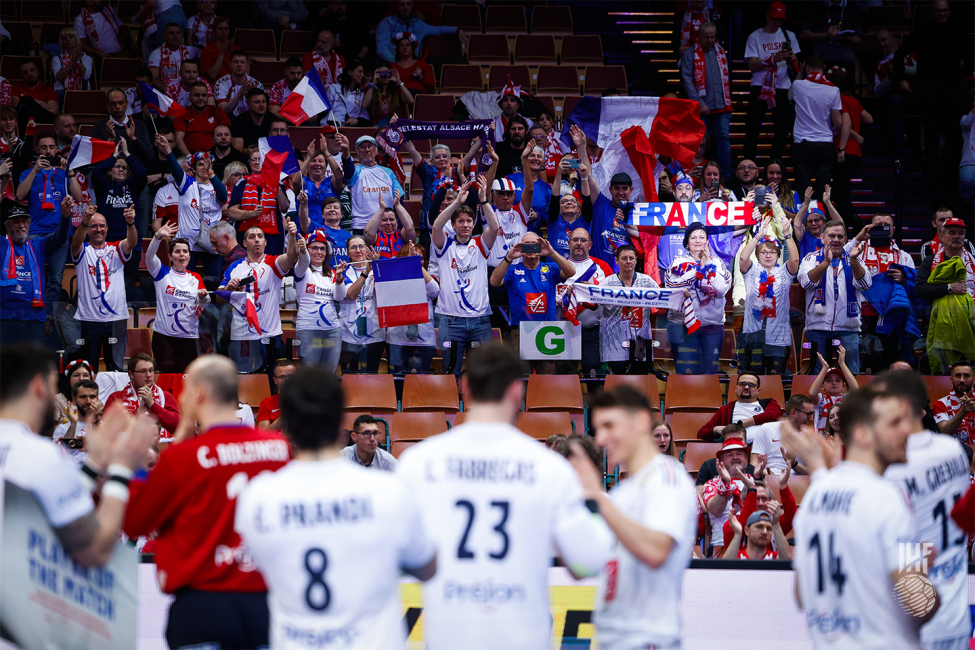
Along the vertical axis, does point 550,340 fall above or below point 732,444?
above

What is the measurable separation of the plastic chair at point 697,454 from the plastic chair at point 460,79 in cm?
886

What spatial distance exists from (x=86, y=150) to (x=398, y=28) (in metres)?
6.32

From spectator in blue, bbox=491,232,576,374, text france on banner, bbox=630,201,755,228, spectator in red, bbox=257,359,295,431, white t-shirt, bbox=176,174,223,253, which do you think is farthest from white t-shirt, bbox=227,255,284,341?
text france on banner, bbox=630,201,755,228

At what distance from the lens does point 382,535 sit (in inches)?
147

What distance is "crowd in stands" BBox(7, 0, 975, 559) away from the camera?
11078 mm

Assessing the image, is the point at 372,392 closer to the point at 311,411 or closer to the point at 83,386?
the point at 83,386

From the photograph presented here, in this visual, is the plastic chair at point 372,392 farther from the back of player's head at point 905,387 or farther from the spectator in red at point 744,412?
the back of player's head at point 905,387

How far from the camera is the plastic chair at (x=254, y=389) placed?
36.3 feet

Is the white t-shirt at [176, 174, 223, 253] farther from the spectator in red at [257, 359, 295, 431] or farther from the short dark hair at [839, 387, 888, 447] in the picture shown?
the short dark hair at [839, 387, 888, 447]

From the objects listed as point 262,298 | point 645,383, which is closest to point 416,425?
point 262,298

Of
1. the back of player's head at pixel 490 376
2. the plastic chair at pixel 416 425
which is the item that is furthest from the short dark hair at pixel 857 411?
the plastic chair at pixel 416 425

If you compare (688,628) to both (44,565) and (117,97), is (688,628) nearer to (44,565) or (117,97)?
(44,565)

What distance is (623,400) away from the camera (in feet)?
14.0

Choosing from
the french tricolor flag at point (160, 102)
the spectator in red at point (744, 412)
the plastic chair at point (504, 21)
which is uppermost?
the plastic chair at point (504, 21)
